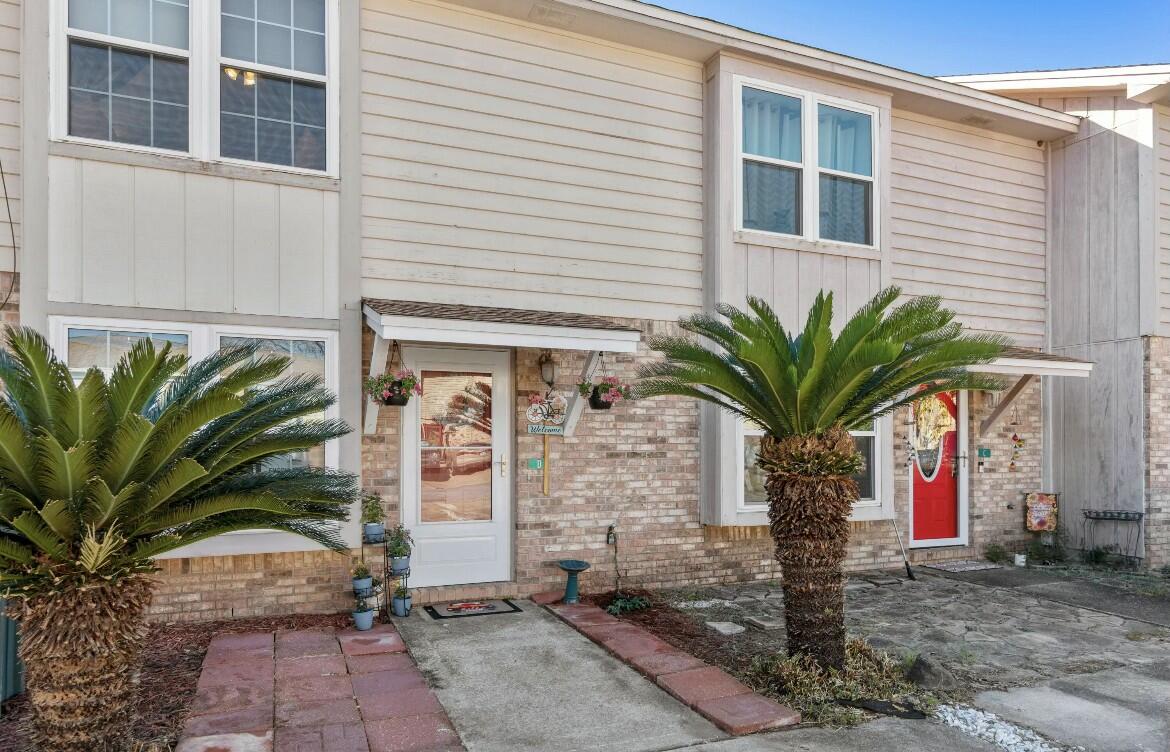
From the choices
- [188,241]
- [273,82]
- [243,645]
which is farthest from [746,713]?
[273,82]

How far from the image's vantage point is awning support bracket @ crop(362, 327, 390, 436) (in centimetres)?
608

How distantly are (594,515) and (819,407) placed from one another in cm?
293

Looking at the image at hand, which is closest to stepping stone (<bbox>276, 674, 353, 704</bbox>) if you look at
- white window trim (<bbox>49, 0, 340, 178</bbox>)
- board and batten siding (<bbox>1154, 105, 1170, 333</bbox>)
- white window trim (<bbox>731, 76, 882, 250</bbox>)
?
white window trim (<bbox>49, 0, 340, 178</bbox>)

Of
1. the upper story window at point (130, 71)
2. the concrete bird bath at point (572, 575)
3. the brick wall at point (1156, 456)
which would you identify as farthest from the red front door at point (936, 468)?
the upper story window at point (130, 71)

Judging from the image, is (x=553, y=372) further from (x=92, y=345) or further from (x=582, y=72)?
(x=92, y=345)

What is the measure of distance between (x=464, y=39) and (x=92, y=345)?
12.9 feet

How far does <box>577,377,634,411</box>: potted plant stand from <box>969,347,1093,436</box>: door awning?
4.05m

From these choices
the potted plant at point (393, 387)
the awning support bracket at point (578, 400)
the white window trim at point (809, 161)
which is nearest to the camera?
the potted plant at point (393, 387)

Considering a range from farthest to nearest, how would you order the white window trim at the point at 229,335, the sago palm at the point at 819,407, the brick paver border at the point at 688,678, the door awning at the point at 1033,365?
the door awning at the point at 1033,365 → the white window trim at the point at 229,335 → the sago palm at the point at 819,407 → the brick paver border at the point at 688,678

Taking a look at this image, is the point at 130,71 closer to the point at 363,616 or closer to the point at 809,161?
the point at 363,616

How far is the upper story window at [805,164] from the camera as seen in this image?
7883mm

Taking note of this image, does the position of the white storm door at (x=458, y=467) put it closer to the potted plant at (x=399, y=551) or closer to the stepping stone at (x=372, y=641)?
the potted plant at (x=399, y=551)

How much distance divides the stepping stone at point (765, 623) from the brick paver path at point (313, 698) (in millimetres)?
2772

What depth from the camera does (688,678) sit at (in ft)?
16.2
